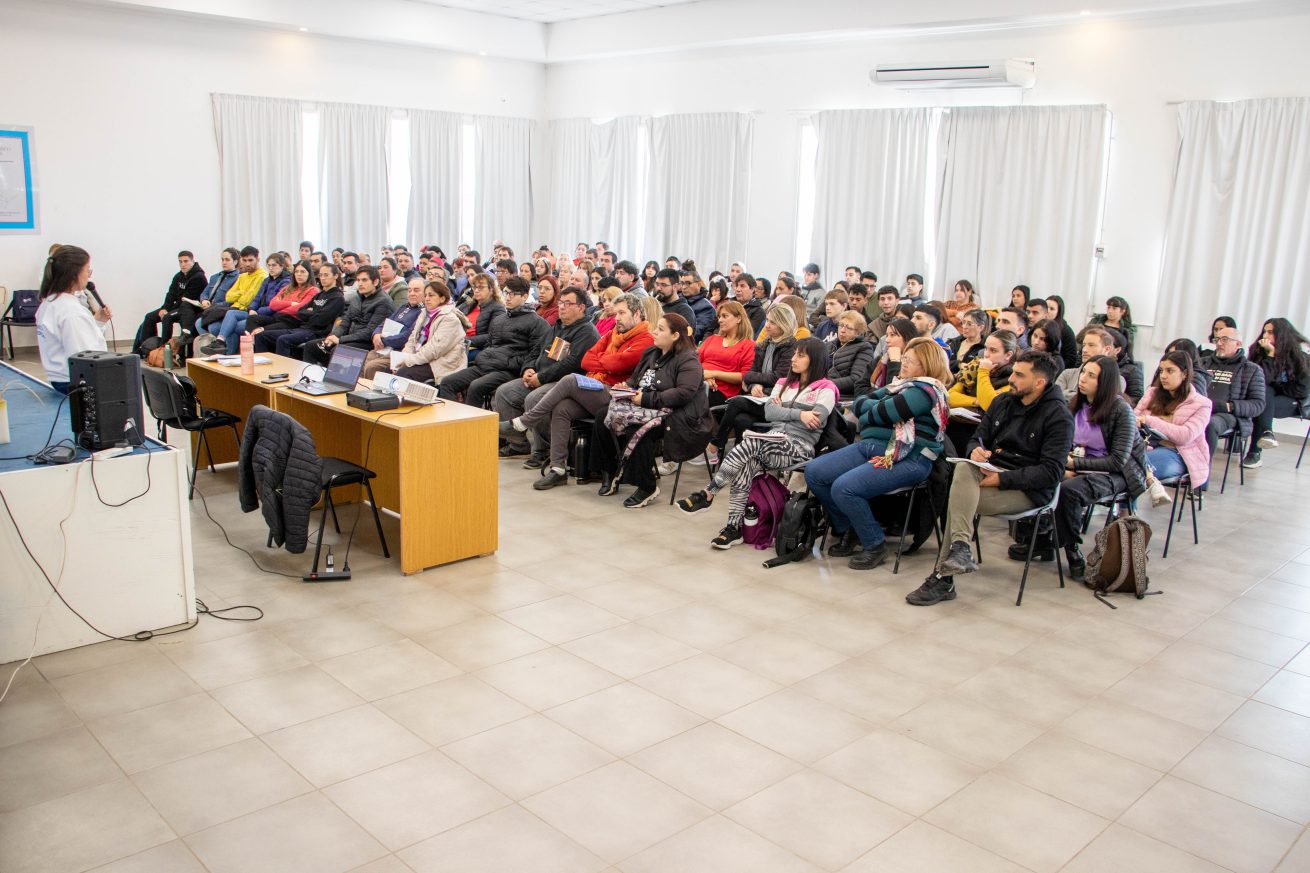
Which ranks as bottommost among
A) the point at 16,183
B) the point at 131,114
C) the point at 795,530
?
the point at 795,530

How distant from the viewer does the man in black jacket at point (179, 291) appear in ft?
34.6

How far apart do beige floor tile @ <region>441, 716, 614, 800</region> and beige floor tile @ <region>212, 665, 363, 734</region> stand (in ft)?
1.76

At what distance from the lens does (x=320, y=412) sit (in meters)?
5.75

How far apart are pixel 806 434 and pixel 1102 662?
→ 180 centimetres

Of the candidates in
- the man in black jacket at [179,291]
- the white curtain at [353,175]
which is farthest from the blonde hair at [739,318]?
the white curtain at [353,175]

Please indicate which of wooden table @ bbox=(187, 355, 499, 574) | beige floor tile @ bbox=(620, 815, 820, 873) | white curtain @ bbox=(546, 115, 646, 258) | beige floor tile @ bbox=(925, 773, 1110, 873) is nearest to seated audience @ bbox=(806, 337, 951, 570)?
wooden table @ bbox=(187, 355, 499, 574)

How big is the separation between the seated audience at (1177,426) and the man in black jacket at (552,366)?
3.39m

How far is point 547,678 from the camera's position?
147 inches

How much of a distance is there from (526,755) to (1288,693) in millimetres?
2846

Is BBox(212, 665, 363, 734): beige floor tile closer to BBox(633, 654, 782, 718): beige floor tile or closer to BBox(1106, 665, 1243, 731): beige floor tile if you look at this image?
BBox(633, 654, 782, 718): beige floor tile

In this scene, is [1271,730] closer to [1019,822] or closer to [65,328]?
[1019,822]

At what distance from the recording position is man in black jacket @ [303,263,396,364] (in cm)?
829

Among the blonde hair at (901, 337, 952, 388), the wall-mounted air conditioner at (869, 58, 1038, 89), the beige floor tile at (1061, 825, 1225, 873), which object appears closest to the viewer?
the beige floor tile at (1061, 825, 1225, 873)

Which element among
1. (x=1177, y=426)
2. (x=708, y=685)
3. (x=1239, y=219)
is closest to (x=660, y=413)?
(x=708, y=685)
